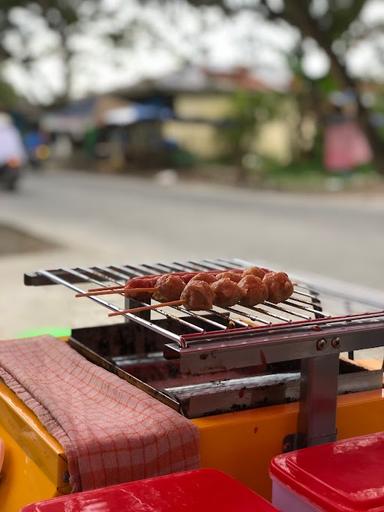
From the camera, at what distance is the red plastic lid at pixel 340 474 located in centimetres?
164

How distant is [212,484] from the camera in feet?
5.82

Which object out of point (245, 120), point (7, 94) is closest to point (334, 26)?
point (245, 120)

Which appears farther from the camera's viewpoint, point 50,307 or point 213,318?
point 50,307

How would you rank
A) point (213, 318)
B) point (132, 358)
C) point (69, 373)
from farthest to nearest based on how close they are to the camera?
point (132, 358) < point (213, 318) < point (69, 373)

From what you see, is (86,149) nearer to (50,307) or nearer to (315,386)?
(50,307)

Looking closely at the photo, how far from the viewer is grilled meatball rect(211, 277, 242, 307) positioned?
237 cm

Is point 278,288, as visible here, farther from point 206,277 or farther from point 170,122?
point 170,122

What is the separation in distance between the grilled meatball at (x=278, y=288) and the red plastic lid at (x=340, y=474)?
1.95ft

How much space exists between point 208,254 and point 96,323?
21.8 feet

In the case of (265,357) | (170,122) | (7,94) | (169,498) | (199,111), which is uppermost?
(7,94)

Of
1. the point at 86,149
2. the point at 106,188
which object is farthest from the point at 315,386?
the point at 86,149

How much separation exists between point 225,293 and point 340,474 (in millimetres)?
747

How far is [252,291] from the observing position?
2.41 meters

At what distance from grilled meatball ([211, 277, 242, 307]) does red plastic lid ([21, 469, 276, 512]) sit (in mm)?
680
